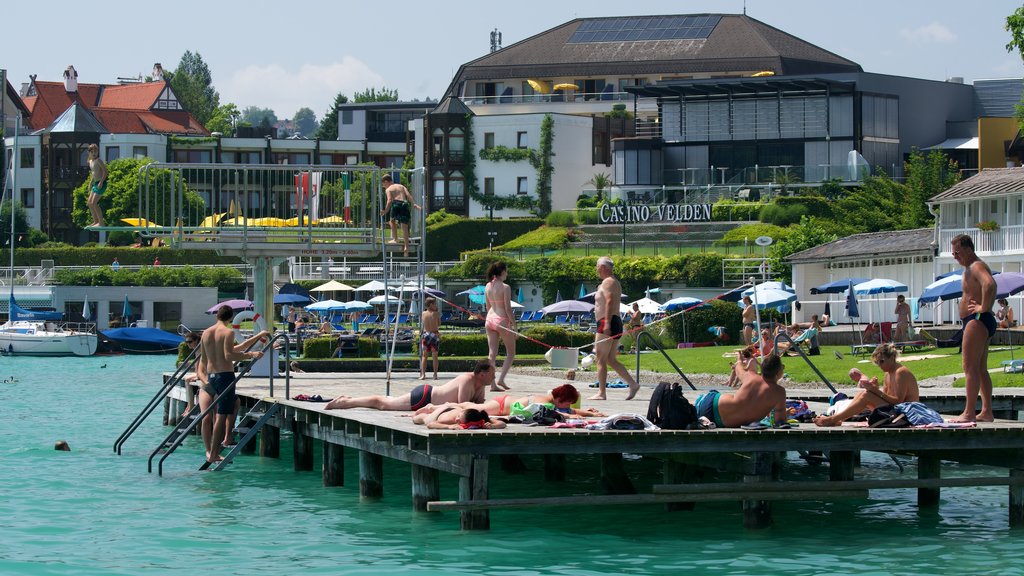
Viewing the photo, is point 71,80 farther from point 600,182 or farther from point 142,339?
point 142,339

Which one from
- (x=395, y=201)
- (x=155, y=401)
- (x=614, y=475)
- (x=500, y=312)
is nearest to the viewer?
(x=614, y=475)

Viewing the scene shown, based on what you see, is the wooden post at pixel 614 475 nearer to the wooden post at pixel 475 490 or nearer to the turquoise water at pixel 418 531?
the turquoise water at pixel 418 531

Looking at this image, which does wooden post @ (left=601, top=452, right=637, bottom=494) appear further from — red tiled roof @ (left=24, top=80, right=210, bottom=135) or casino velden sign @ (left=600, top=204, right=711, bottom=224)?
red tiled roof @ (left=24, top=80, right=210, bottom=135)

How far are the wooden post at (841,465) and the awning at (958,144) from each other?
80.0 meters

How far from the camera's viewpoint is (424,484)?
731 inches

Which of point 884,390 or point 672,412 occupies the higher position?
point 884,390

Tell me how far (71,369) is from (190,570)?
46853 millimetres

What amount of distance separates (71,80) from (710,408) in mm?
133402

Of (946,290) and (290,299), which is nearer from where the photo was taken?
(946,290)

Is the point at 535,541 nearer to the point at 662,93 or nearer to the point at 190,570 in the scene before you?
the point at 190,570

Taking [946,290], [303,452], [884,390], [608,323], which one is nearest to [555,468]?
[608,323]

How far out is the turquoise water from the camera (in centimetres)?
1669

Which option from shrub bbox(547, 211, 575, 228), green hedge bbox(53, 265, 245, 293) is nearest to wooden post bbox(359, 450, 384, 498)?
green hedge bbox(53, 265, 245, 293)

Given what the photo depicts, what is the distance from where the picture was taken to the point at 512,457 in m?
24.9
